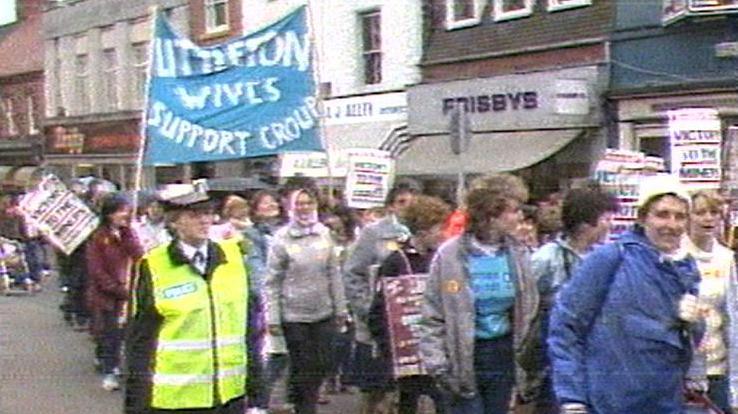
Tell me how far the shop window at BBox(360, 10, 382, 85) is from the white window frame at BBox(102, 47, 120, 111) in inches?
592

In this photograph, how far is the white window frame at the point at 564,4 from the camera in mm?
23328

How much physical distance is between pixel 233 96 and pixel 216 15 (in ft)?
73.4

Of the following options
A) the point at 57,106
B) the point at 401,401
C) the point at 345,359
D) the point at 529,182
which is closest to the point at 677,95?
the point at 529,182

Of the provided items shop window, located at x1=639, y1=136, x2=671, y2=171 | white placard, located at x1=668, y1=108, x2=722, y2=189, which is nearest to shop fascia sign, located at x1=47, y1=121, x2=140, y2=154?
shop window, located at x1=639, y1=136, x2=671, y2=171

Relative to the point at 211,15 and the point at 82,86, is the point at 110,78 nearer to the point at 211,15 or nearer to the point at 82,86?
the point at 82,86

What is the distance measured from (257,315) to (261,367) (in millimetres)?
227

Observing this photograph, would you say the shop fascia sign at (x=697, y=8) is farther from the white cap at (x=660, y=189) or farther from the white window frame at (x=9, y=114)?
the white window frame at (x=9, y=114)

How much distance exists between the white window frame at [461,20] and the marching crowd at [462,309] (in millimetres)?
15194

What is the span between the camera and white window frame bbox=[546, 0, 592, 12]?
76.5 ft

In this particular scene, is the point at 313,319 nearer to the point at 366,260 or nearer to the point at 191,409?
the point at 366,260

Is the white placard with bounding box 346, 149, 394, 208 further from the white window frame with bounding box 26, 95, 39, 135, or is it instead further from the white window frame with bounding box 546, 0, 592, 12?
the white window frame with bounding box 26, 95, 39, 135

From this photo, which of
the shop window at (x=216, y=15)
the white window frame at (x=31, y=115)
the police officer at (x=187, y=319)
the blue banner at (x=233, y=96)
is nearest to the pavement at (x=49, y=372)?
the blue banner at (x=233, y=96)

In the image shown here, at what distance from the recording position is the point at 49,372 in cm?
1408

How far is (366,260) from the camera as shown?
33.5 ft
